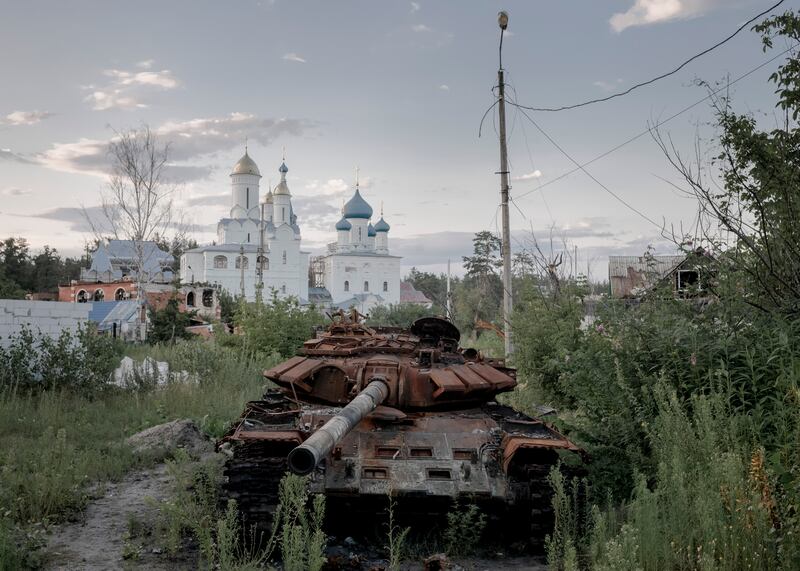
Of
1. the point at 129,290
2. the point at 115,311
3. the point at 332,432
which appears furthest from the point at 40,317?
the point at 129,290

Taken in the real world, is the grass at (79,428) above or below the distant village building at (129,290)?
below

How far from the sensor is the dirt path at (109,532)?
6.08 meters

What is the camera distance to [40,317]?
1430cm

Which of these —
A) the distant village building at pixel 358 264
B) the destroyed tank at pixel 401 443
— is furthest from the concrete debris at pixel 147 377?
the distant village building at pixel 358 264

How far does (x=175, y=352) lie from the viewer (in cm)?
1792

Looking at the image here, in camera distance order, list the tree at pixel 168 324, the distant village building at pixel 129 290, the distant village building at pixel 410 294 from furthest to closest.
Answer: the distant village building at pixel 410 294
the distant village building at pixel 129 290
the tree at pixel 168 324

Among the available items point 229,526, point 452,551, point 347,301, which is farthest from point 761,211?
point 347,301

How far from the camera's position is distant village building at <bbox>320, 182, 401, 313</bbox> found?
76.9 metres

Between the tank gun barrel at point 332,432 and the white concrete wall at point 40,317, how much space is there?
31.4 ft

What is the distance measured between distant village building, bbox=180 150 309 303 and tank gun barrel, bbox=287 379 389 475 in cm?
5649

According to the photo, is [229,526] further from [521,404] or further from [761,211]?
[521,404]

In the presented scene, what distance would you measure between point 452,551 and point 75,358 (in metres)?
9.79

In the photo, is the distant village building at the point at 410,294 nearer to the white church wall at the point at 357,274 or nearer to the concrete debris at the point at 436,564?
the white church wall at the point at 357,274

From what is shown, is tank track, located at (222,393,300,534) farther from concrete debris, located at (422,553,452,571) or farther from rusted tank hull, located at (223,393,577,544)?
Answer: concrete debris, located at (422,553,452,571)
